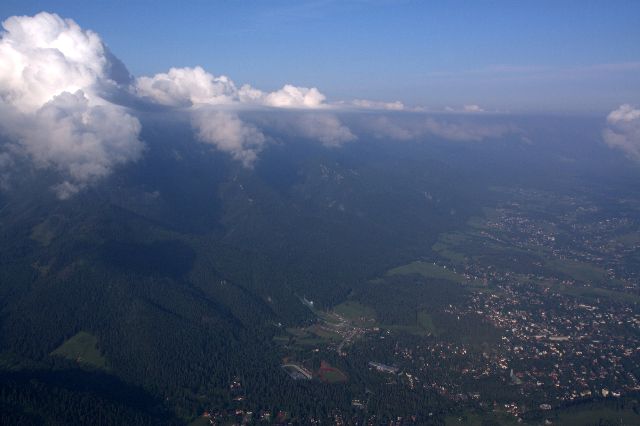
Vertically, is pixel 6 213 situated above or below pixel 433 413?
above

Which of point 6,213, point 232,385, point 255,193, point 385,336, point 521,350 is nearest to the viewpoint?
point 232,385

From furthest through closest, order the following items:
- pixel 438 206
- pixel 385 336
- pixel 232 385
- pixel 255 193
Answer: pixel 438 206 → pixel 255 193 → pixel 385 336 → pixel 232 385

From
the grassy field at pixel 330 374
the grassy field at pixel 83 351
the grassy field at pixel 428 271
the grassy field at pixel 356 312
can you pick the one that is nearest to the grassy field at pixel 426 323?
the grassy field at pixel 356 312

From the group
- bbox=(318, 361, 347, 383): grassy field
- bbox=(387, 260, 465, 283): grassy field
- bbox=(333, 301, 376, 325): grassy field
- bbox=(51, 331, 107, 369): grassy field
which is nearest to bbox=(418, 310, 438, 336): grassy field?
bbox=(333, 301, 376, 325): grassy field

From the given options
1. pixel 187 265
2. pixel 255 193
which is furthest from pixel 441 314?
pixel 255 193

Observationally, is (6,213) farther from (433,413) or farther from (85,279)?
(433,413)

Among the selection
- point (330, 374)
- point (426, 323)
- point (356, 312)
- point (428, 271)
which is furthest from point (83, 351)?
point (428, 271)

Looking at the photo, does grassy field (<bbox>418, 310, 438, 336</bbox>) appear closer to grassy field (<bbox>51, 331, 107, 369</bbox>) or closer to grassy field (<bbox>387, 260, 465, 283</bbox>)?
grassy field (<bbox>387, 260, 465, 283</bbox>)
